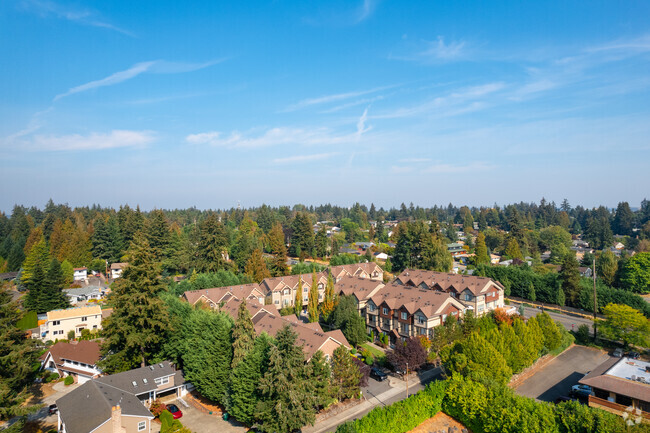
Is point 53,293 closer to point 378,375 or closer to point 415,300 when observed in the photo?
point 378,375

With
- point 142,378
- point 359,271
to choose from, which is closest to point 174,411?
point 142,378

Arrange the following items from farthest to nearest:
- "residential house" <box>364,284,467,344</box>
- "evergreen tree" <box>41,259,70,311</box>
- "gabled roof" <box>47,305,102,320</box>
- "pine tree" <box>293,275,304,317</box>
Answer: "evergreen tree" <box>41,259,70,311</box>, "pine tree" <box>293,275,304,317</box>, "gabled roof" <box>47,305,102,320</box>, "residential house" <box>364,284,467,344</box>

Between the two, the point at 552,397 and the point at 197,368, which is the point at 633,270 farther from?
the point at 197,368

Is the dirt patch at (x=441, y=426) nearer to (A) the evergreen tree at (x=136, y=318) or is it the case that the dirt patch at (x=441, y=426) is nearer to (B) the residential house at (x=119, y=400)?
(B) the residential house at (x=119, y=400)

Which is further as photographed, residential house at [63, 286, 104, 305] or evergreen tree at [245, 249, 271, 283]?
evergreen tree at [245, 249, 271, 283]

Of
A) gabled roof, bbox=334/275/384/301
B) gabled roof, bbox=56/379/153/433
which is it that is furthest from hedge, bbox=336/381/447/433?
gabled roof, bbox=334/275/384/301

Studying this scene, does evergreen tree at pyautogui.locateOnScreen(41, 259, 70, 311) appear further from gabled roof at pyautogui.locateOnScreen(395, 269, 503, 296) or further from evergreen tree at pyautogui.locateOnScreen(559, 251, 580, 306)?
evergreen tree at pyautogui.locateOnScreen(559, 251, 580, 306)
